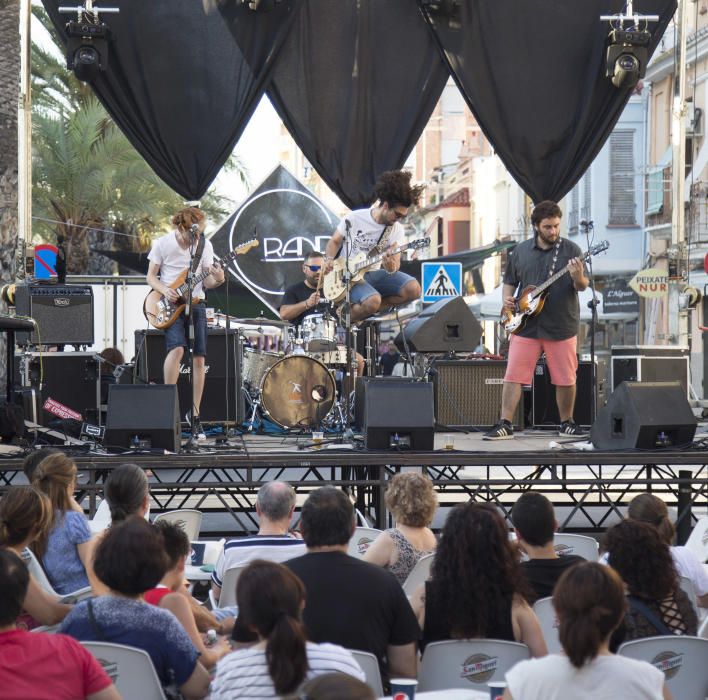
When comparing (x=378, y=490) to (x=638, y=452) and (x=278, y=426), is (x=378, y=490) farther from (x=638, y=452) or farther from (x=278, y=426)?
(x=278, y=426)

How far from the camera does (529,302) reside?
397 inches

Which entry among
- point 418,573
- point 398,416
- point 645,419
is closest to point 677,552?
point 418,573

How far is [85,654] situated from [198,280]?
6747mm

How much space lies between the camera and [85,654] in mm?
3488

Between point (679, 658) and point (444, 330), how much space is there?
8.15 metres

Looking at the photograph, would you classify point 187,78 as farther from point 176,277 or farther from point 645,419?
point 645,419

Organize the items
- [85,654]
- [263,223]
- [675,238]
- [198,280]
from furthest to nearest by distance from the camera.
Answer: [263,223] → [675,238] → [198,280] → [85,654]

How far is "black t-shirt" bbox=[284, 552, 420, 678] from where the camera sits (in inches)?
164

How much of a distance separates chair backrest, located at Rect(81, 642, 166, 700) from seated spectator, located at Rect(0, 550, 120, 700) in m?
0.26

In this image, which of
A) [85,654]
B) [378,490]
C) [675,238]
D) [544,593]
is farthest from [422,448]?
[675,238]

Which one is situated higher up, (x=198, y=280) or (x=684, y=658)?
(x=198, y=280)

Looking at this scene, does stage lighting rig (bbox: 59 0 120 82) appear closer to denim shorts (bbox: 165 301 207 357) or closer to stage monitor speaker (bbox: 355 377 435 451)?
denim shorts (bbox: 165 301 207 357)

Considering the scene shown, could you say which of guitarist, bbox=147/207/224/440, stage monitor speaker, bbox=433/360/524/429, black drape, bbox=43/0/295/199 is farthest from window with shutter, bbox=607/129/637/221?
guitarist, bbox=147/207/224/440

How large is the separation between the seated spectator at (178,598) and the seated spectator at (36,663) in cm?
84
